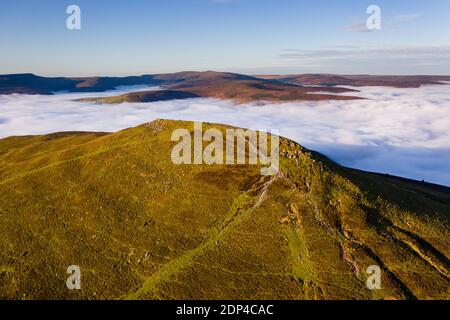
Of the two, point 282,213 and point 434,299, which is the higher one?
point 282,213

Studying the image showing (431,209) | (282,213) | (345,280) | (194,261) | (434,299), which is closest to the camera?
(434,299)

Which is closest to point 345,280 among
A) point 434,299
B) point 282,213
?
point 434,299

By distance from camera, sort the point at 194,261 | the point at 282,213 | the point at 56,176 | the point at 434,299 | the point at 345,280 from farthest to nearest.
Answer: the point at 56,176, the point at 282,213, the point at 194,261, the point at 345,280, the point at 434,299

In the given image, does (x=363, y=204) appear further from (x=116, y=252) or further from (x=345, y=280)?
(x=116, y=252)

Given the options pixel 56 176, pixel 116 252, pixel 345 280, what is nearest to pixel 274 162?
pixel 345 280
